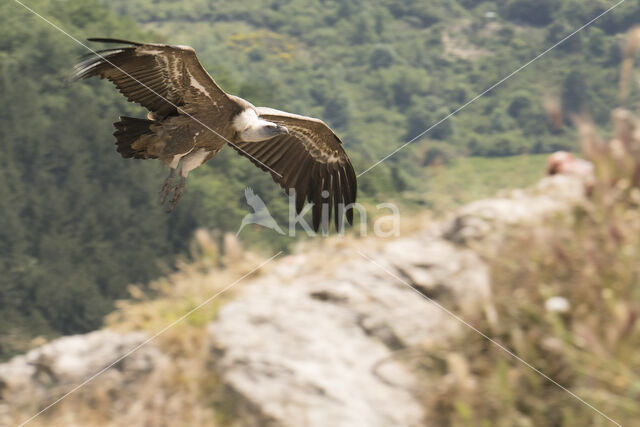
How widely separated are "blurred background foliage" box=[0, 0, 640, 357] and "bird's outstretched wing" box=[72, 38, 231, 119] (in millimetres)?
3645

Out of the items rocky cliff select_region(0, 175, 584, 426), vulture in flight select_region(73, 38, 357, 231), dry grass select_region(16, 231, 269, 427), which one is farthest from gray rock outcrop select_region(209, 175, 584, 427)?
vulture in flight select_region(73, 38, 357, 231)

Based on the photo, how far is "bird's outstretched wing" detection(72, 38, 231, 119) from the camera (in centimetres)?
434

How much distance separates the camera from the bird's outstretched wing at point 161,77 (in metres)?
4.34

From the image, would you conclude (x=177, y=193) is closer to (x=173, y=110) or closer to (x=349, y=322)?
(x=173, y=110)

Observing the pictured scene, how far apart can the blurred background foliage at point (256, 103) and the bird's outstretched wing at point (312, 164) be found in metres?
1.89

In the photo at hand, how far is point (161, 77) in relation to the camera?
4.59 metres

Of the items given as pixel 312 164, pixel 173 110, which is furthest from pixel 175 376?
pixel 173 110

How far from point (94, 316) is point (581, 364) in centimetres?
3071

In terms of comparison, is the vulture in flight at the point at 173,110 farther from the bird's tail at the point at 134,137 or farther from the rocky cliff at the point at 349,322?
the rocky cliff at the point at 349,322

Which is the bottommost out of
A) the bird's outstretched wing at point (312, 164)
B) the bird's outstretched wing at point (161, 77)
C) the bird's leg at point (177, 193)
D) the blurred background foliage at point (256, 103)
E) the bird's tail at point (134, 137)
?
the blurred background foliage at point (256, 103)

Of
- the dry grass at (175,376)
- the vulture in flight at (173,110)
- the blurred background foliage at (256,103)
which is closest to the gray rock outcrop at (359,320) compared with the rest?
the dry grass at (175,376)

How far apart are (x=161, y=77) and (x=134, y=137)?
38cm

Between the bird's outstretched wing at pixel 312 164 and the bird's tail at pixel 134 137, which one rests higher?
the bird's tail at pixel 134 137

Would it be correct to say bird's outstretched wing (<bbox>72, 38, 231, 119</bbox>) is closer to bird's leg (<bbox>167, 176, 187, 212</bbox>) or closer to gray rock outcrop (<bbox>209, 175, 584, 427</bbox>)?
bird's leg (<bbox>167, 176, 187, 212</bbox>)
